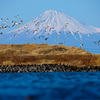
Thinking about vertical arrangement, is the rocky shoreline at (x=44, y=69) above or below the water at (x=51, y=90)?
above

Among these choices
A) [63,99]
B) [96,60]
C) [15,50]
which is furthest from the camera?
[15,50]

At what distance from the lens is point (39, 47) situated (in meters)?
112

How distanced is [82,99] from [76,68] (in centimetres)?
3990

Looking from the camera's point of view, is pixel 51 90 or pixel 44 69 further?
pixel 44 69

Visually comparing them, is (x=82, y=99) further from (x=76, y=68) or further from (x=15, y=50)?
(x=15, y=50)

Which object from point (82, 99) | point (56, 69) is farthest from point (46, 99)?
point (56, 69)

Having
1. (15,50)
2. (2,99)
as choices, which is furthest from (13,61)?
(2,99)

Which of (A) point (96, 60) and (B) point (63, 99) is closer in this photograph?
(B) point (63, 99)

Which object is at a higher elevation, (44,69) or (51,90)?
(44,69)

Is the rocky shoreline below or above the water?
above

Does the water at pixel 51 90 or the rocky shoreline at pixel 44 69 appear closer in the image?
the water at pixel 51 90

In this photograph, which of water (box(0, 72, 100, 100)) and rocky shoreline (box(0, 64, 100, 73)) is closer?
water (box(0, 72, 100, 100))

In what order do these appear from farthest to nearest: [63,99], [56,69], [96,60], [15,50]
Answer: [15,50] < [96,60] < [56,69] < [63,99]

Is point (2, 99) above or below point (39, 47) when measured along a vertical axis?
below
